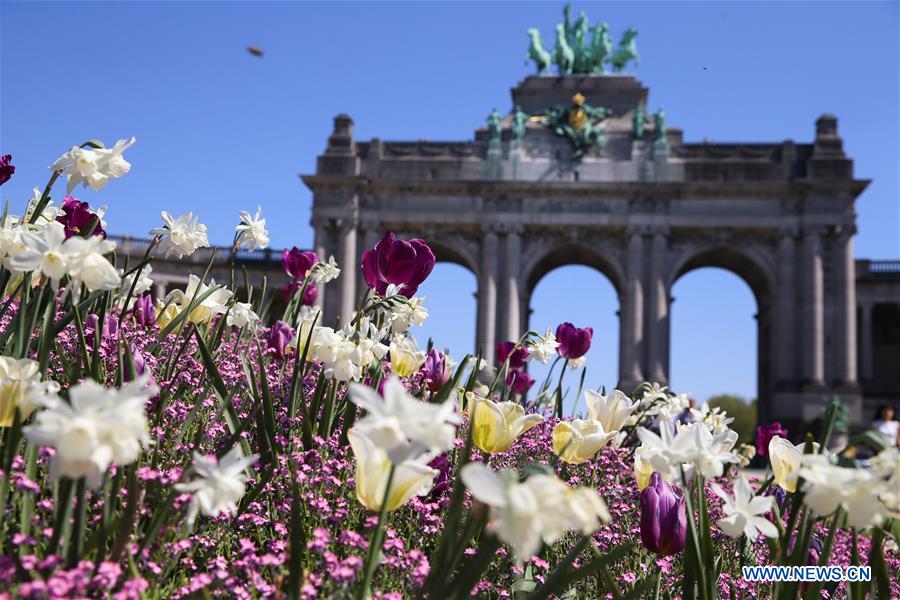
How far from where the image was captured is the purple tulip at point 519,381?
19.8 feet

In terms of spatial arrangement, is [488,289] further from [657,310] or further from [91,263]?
[91,263]

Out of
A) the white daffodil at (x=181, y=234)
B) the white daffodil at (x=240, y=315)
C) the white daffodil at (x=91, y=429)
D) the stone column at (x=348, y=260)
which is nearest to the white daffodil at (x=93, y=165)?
the white daffodil at (x=181, y=234)

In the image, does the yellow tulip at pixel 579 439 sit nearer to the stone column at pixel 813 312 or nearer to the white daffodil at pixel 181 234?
the white daffodil at pixel 181 234

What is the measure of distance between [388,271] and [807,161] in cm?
4146

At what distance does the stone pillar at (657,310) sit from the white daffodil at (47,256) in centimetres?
3835

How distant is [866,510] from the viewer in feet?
5.65

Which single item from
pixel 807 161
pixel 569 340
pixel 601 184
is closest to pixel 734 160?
pixel 807 161

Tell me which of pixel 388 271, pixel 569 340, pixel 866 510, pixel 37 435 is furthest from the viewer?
pixel 569 340

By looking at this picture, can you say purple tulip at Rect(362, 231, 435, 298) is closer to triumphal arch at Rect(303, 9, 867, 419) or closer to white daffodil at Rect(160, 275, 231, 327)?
white daffodil at Rect(160, 275, 231, 327)

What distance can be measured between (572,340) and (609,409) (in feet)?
5.72

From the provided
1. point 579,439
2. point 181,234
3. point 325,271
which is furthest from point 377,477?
point 325,271

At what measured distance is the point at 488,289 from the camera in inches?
1596

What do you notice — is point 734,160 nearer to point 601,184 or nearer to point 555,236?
point 601,184

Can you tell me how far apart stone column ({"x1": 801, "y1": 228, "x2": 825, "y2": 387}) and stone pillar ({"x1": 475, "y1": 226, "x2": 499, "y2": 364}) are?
14.8 metres
